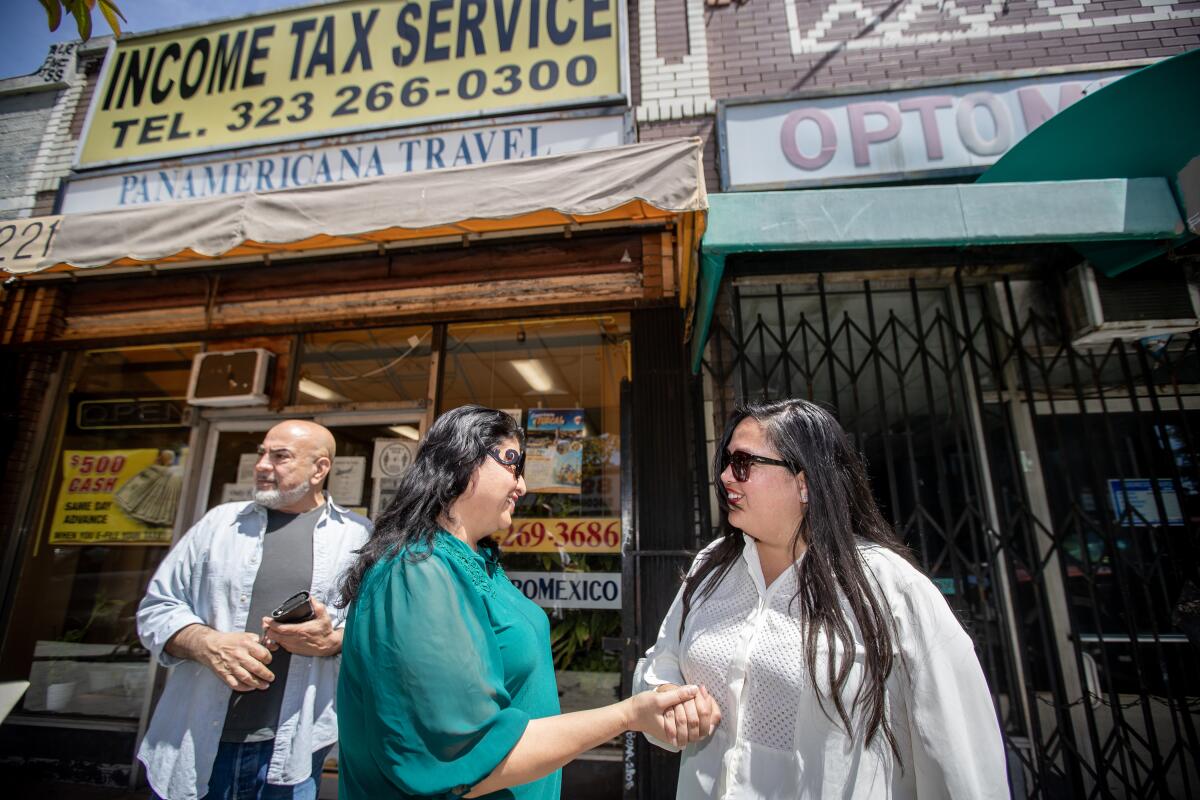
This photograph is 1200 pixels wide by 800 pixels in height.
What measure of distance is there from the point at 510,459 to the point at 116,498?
4.80 meters

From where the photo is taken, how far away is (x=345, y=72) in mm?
4934

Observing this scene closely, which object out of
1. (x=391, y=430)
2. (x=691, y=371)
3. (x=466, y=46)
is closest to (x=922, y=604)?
(x=691, y=371)

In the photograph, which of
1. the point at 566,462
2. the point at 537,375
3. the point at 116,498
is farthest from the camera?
the point at 116,498

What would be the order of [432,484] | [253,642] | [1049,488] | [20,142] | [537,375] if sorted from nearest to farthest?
1. [432,484]
2. [253,642]
3. [1049,488]
4. [537,375]
5. [20,142]

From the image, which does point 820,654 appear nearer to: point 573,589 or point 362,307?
point 573,589

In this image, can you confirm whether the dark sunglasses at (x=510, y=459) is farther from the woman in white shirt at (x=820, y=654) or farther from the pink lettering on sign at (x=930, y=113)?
the pink lettering on sign at (x=930, y=113)

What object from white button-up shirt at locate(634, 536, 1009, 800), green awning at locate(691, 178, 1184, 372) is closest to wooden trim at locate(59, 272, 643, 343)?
green awning at locate(691, 178, 1184, 372)

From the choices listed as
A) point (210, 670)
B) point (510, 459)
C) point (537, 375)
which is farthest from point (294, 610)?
point (537, 375)

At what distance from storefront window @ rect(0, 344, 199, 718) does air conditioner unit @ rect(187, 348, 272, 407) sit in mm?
403

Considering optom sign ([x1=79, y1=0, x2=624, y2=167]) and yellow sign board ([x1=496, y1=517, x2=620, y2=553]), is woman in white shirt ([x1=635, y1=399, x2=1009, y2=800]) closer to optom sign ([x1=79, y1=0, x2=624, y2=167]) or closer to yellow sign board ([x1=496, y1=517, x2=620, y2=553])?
yellow sign board ([x1=496, y1=517, x2=620, y2=553])

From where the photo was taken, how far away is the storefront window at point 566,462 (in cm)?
379

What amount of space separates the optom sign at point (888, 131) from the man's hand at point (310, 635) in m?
3.64

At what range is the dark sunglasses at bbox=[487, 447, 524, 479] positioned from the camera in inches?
62.1

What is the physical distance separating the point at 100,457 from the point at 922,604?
6061mm
